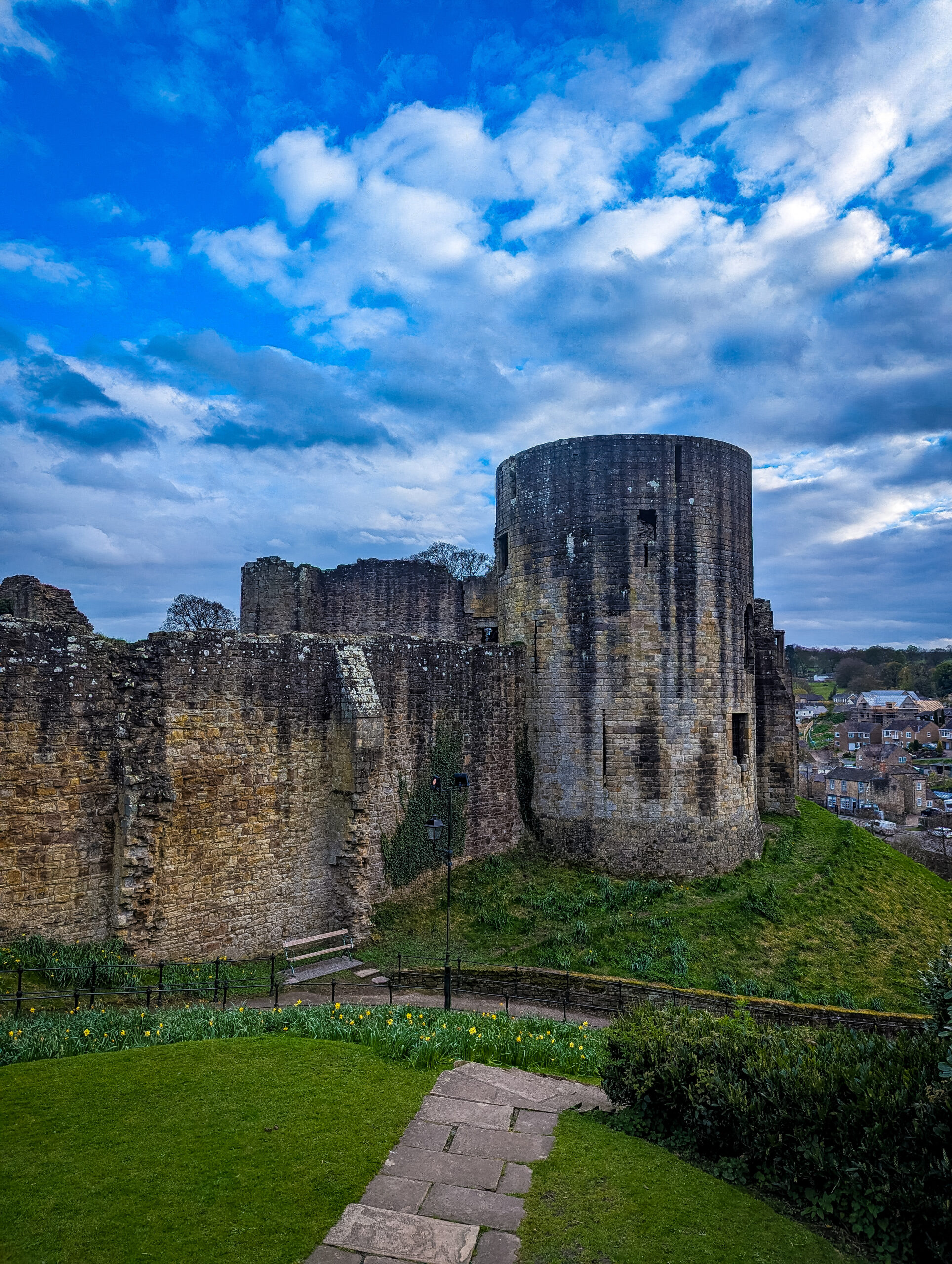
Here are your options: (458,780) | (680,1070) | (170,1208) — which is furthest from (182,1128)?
(458,780)

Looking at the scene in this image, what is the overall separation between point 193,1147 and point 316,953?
8146 millimetres

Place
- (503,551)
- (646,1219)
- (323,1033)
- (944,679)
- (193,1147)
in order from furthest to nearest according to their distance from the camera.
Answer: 1. (944,679)
2. (503,551)
3. (323,1033)
4. (193,1147)
5. (646,1219)

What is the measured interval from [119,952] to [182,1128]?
5.82m

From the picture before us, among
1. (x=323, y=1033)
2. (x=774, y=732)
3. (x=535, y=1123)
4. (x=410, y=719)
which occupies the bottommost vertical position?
(x=323, y=1033)

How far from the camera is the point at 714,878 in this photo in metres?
18.0

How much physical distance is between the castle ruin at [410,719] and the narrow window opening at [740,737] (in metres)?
0.09

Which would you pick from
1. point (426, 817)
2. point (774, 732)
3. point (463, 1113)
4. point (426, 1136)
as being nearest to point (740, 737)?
point (774, 732)

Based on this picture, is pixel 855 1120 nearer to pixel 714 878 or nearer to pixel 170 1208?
pixel 170 1208

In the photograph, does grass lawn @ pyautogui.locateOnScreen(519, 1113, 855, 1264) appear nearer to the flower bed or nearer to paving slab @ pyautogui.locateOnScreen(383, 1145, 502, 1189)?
paving slab @ pyautogui.locateOnScreen(383, 1145, 502, 1189)

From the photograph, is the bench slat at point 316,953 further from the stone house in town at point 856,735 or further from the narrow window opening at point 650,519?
the stone house in town at point 856,735

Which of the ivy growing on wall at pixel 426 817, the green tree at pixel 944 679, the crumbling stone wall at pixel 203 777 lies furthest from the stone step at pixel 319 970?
the green tree at pixel 944 679

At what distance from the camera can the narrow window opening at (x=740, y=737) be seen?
19.6 m

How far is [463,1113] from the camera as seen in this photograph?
6.61 meters

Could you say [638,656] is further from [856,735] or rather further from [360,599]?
[856,735]
